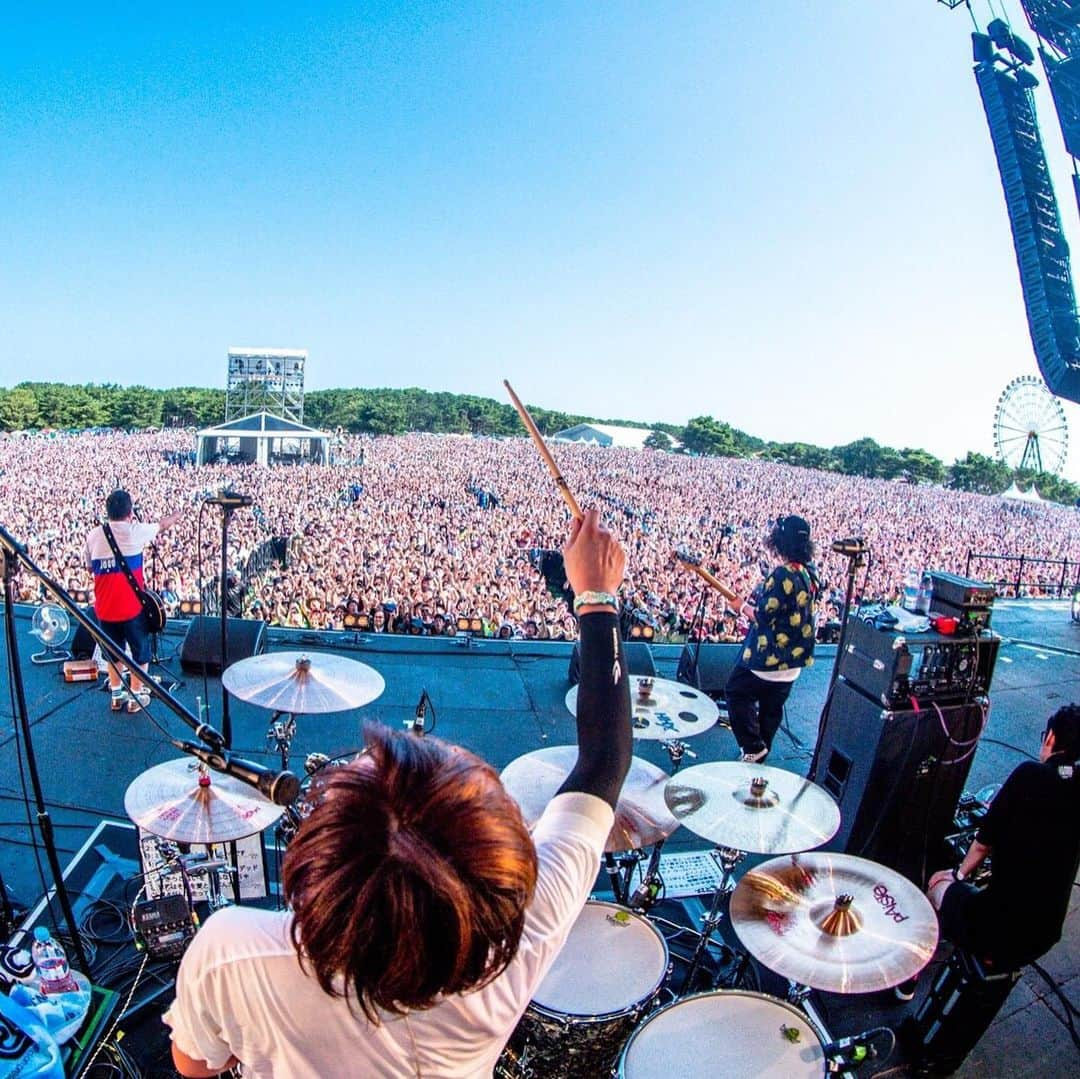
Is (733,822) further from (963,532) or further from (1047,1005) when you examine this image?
(963,532)

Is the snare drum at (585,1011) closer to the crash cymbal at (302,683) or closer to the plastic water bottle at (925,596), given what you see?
the crash cymbal at (302,683)

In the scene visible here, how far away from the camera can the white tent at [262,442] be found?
15.8 meters

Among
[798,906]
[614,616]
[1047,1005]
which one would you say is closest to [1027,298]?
[1047,1005]

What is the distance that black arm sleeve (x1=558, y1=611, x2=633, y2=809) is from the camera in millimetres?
848

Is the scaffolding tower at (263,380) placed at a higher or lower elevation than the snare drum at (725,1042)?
higher

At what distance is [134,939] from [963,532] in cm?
1815

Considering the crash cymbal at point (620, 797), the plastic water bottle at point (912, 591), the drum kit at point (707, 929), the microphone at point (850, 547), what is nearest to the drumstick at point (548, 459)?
the drum kit at point (707, 929)

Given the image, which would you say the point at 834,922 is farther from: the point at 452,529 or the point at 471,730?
the point at 452,529

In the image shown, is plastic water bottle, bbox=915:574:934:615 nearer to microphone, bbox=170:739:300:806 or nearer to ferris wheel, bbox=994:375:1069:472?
microphone, bbox=170:739:300:806

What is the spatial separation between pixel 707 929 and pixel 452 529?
10.4 m

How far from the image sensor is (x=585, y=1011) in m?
1.67

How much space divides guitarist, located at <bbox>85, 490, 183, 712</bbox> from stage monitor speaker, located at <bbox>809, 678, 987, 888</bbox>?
3.38 m

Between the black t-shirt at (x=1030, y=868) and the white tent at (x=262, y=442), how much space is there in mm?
15920

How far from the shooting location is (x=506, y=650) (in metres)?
5.06
